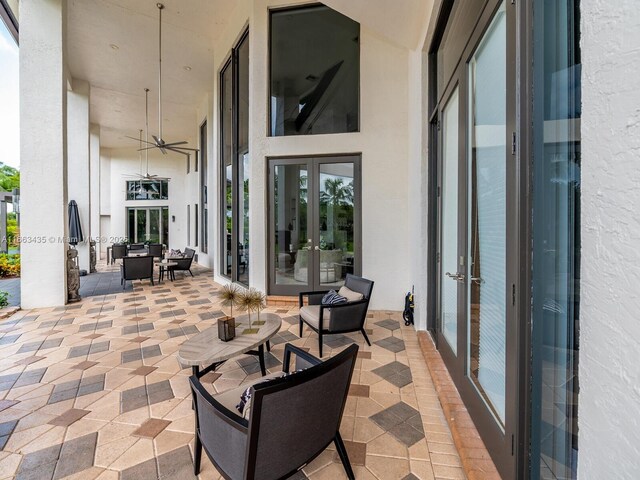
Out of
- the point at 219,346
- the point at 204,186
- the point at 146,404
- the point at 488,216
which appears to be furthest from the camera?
the point at 204,186

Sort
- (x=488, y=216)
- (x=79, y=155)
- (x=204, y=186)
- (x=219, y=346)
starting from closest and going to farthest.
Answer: (x=488, y=216)
(x=219, y=346)
(x=79, y=155)
(x=204, y=186)

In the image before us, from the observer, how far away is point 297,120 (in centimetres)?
526

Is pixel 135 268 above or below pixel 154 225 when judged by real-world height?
below

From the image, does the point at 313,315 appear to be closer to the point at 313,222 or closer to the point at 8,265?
the point at 313,222

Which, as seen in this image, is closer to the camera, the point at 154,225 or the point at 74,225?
the point at 74,225

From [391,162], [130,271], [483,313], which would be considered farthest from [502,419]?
→ [130,271]

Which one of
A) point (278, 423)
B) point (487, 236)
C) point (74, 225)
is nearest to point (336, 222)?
point (487, 236)

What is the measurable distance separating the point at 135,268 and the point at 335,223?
15.4 feet

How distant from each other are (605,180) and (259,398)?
4.14 ft

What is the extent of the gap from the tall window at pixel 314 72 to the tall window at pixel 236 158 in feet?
3.23

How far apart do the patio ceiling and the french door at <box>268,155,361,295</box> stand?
149 inches

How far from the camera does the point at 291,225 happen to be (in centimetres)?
531

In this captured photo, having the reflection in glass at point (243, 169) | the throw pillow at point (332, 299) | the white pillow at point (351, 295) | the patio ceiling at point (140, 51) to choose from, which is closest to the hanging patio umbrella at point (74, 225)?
the patio ceiling at point (140, 51)

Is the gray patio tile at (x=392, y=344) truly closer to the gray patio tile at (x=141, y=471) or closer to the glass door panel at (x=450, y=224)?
the glass door panel at (x=450, y=224)
